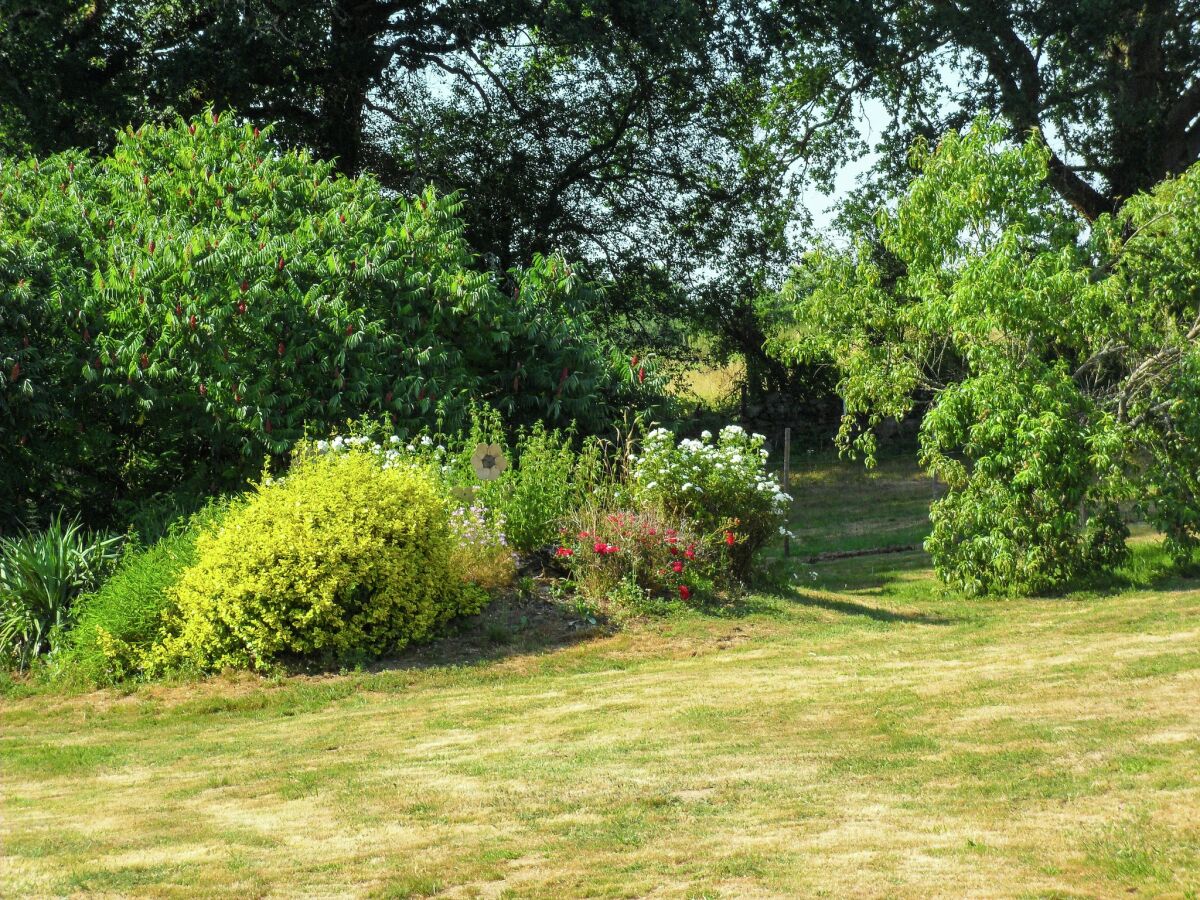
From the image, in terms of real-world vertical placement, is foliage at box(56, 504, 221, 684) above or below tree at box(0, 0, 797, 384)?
below

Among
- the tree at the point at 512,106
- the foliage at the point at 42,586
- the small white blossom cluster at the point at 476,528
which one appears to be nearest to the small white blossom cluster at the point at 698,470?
the small white blossom cluster at the point at 476,528

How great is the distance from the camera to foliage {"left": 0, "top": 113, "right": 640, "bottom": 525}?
12008mm

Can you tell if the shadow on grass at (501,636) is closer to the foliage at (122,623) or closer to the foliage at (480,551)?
the foliage at (480,551)

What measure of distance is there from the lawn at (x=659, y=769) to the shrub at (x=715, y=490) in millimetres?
1160

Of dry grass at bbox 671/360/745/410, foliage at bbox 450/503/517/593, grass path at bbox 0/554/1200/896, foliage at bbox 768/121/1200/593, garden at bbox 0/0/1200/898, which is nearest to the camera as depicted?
grass path at bbox 0/554/1200/896

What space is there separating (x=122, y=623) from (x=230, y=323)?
341 centimetres

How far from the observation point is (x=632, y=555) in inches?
462

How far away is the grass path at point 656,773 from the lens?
204 inches

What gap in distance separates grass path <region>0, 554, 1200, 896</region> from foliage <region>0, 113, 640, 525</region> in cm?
342

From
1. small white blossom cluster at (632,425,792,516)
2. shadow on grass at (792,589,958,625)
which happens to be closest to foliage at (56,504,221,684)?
small white blossom cluster at (632,425,792,516)

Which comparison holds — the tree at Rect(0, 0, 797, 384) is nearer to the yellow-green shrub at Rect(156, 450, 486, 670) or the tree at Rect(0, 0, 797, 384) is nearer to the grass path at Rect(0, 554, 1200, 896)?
the yellow-green shrub at Rect(156, 450, 486, 670)

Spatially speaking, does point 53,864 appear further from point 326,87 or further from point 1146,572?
point 326,87

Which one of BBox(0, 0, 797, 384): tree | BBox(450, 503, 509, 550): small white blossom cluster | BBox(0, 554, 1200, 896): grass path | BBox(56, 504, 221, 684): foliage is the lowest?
BBox(0, 554, 1200, 896): grass path

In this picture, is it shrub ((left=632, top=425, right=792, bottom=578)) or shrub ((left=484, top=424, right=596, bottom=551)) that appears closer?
shrub ((left=484, top=424, right=596, bottom=551))
